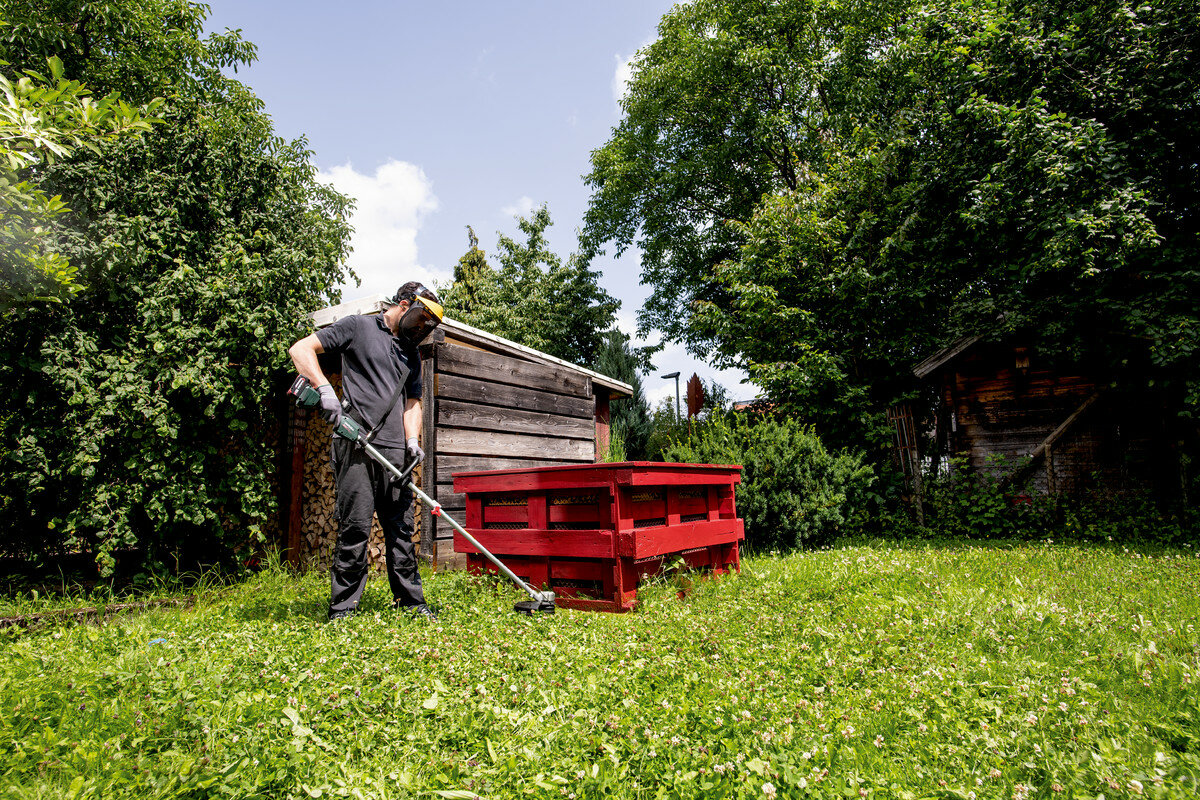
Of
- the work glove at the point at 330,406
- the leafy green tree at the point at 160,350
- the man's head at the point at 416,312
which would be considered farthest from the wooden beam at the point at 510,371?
the work glove at the point at 330,406

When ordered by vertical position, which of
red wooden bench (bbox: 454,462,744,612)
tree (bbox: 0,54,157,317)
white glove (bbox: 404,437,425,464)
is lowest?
red wooden bench (bbox: 454,462,744,612)

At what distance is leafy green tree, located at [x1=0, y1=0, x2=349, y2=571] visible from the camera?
5227 mm

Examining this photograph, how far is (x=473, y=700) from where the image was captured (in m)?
2.56

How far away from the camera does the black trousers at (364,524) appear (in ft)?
13.0

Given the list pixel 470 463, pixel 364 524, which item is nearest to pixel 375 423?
pixel 364 524

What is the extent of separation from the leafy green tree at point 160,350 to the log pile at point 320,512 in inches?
16.5

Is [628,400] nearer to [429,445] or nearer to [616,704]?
[429,445]

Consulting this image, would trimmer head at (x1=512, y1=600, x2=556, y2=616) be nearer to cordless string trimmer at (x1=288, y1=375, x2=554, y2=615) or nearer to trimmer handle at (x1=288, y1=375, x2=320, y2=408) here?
cordless string trimmer at (x1=288, y1=375, x2=554, y2=615)

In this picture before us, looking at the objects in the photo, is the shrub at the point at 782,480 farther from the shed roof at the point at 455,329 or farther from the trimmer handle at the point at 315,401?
the trimmer handle at the point at 315,401

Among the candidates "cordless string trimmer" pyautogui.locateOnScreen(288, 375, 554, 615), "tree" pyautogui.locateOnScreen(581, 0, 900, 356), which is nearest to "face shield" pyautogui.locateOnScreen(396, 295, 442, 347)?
"cordless string trimmer" pyautogui.locateOnScreen(288, 375, 554, 615)

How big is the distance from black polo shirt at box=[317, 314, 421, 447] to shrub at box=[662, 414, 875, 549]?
5628 millimetres

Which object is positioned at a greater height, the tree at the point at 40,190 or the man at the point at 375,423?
the tree at the point at 40,190

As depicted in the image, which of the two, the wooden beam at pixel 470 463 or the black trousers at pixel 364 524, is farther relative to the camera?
the wooden beam at pixel 470 463

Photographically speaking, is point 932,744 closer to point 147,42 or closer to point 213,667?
point 213,667
